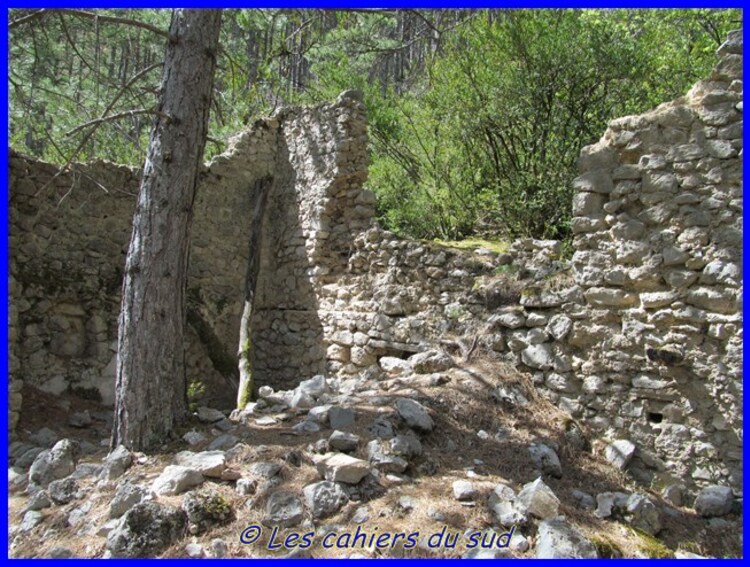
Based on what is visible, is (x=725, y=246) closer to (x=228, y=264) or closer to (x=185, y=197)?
(x=185, y=197)

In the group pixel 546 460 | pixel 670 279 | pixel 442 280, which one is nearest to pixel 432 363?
pixel 442 280

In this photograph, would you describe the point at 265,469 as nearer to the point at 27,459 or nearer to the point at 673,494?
the point at 27,459

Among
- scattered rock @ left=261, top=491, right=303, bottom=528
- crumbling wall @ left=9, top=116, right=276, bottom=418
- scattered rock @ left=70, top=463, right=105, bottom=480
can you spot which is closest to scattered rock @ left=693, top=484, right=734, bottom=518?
scattered rock @ left=261, top=491, right=303, bottom=528

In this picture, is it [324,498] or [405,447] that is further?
[405,447]

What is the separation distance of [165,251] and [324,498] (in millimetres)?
2064

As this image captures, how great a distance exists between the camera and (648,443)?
13.8 feet

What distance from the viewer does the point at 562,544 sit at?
275 centimetres

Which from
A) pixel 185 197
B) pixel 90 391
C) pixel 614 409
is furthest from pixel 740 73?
pixel 90 391

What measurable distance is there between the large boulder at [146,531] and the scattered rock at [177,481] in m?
0.27

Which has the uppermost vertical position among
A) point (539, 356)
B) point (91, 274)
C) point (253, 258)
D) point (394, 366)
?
point (253, 258)

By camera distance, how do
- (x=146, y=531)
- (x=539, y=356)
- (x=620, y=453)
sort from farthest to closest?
(x=539, y=356), (x=620, y=453), (x=146, y=531)

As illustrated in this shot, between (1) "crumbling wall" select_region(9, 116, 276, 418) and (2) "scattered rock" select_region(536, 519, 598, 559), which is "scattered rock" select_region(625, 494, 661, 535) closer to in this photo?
(2) "scattered rock" select_region(536, 519, 598, 559)

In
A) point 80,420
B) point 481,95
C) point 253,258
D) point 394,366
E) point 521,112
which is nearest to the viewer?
point 80,420

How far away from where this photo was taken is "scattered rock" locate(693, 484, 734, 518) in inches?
Result: 149
